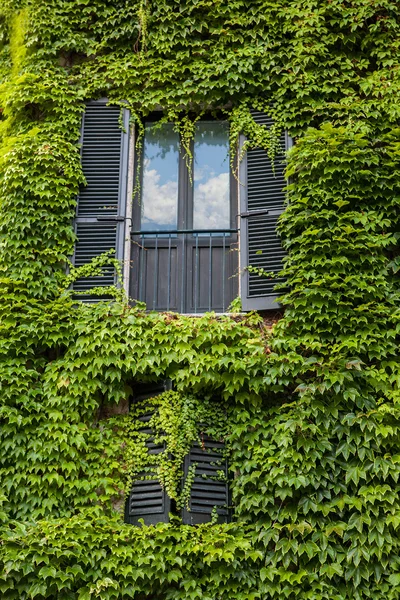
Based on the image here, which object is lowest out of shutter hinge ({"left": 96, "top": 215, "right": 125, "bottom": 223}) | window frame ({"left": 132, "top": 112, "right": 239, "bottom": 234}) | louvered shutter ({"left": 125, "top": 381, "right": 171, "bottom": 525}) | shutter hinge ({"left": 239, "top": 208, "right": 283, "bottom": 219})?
louvered shutter ({"left": 125, "top": 381, "right": 171, "bottom": 525})

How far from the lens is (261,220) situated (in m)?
10.6

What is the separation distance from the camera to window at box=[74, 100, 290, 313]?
1043cm

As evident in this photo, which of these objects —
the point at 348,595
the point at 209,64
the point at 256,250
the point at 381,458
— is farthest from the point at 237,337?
the point at 209,64

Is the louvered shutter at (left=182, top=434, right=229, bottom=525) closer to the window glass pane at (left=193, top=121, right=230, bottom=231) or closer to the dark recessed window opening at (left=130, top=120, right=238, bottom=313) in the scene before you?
the dark recessed window opening at (left=130, top=120, right=238, bottom=313)

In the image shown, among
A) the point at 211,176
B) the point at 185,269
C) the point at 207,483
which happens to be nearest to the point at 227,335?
the point at 185,269

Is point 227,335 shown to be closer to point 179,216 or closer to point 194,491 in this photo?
point 194,491

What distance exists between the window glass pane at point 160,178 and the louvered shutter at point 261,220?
855mm

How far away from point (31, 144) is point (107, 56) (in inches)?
61.5

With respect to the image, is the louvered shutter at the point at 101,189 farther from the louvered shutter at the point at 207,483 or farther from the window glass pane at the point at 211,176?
the louvered shutter at the point at 207,483

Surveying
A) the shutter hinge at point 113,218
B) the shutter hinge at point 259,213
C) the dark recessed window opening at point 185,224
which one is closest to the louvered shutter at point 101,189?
the shutter hinge at point 113,218

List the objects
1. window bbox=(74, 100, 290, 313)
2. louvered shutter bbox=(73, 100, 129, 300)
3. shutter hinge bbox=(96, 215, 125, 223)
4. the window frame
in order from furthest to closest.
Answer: the window frame → shutter hinge bbox=(96, 215, 125, 223) → louvered shutter bbox=(73, 100, 129, 300) → window bbox=(74, 100, 290, 313)

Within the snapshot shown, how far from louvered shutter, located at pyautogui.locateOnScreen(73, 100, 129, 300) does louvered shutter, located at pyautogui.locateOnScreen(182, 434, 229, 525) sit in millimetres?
2070

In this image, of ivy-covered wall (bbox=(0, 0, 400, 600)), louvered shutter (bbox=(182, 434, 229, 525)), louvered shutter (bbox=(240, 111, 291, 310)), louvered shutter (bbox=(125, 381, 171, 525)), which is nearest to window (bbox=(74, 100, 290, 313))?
louvered shutter (bbox=(240, 111, 291, 310))

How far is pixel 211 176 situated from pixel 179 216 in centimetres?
68
